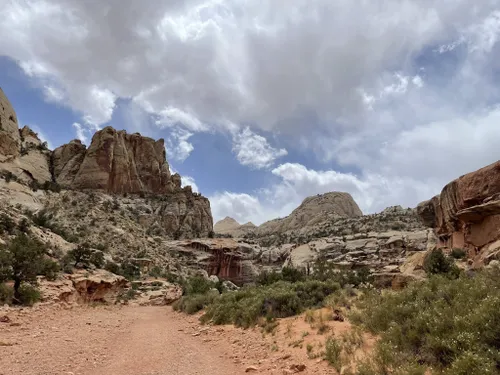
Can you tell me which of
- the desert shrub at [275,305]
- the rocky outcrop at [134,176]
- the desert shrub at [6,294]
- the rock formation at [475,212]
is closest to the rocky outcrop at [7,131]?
the rocky outcrop at [134,176]

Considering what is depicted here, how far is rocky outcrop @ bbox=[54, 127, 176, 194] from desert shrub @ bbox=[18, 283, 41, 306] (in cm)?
5096

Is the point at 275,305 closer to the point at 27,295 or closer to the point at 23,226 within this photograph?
the point at 27,295

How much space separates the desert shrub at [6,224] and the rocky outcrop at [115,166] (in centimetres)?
4155

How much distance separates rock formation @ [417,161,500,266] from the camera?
45.8 ft

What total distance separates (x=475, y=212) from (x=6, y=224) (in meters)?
26.6

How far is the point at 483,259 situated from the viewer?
41.6 ft

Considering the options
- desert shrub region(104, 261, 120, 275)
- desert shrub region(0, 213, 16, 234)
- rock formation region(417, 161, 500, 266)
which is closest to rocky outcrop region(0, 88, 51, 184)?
desert shrub region(104, 261, 120, 275)

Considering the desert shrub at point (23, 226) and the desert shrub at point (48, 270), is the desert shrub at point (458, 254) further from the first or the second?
the desert shrub at point (23, 226)

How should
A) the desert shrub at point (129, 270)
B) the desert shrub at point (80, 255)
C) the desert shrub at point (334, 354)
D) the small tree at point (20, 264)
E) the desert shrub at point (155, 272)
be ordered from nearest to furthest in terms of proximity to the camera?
the desert shrub at point (334, 354), the small tree at point (20, 264), the desert shrub at point (80, 255), the desert shrub at point (129, 270), the desert shrub at point (155, 272)

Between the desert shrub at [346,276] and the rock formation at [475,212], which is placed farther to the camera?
the desert shrub at [346,276]

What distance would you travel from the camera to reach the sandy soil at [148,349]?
6.84 metres

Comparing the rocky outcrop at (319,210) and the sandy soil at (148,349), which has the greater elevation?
the rocky outcrop at (319,210)

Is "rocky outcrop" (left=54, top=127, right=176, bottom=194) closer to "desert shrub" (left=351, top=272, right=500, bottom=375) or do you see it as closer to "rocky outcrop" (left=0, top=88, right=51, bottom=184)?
"rocky outcrop" (left=0, top=88, right=51, bottom=184)

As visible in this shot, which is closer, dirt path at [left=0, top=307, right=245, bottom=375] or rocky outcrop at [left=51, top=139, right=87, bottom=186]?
dirt path at [left=0, top=307, right=245, bottom=375]
